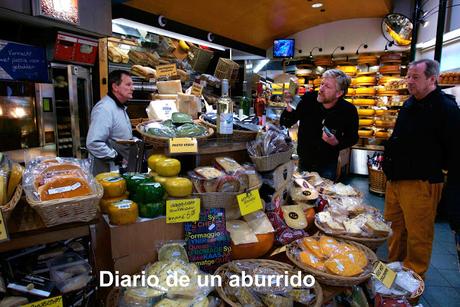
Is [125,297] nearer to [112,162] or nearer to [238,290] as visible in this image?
[238,290]

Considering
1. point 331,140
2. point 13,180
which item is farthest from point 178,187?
point 331,140

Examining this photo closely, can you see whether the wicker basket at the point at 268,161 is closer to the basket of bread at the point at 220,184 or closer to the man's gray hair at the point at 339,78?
the basket of bread at the point at 220,184

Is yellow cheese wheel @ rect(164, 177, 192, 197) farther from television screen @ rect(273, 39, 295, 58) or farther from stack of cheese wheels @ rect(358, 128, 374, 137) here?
television screen @ rect(273, 39, 295, 58)

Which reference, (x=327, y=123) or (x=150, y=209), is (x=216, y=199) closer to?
(x=150, y=209)

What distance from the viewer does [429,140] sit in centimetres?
252

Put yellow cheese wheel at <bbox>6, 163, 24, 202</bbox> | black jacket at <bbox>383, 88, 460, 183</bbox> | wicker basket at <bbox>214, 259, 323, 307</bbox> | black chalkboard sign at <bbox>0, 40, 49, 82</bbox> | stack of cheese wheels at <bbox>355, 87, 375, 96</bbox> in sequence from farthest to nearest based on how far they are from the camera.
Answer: stack of cheese wheels at <bbox>355, 87, 375, 96</bbox>
black chalkboard sign at <bbox>0, 40, 49, 82</bbox>
black jacket at <bbox>383, 88, 460, 183</bbox>
wicker basket at <bbox>214, 259, 323, 307</bbox>
yellow cheese wheel at <bbox>6, 163, 24, 202</bbox>

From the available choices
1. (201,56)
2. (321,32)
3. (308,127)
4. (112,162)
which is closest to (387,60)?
(321,32)

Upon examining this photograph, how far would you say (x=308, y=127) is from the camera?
3.29 m

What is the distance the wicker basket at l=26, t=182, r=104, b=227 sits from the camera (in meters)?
1.08

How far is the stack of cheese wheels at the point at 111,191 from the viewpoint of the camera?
1.41 meters

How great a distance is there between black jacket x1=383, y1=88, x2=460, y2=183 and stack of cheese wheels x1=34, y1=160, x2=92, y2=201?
2405 millimetres

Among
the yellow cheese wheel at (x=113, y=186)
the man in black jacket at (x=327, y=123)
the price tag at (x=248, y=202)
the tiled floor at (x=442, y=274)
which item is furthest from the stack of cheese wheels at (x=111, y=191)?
the tiled floor at (x=442, y=274)

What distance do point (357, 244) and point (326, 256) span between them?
264mm

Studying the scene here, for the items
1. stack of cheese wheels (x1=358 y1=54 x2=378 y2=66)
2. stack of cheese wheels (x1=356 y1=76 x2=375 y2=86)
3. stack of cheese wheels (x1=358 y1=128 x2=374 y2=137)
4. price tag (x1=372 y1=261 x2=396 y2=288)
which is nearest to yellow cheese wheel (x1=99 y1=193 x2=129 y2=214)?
price tag (x1=372 y1=261 x2=396 y2=288)
